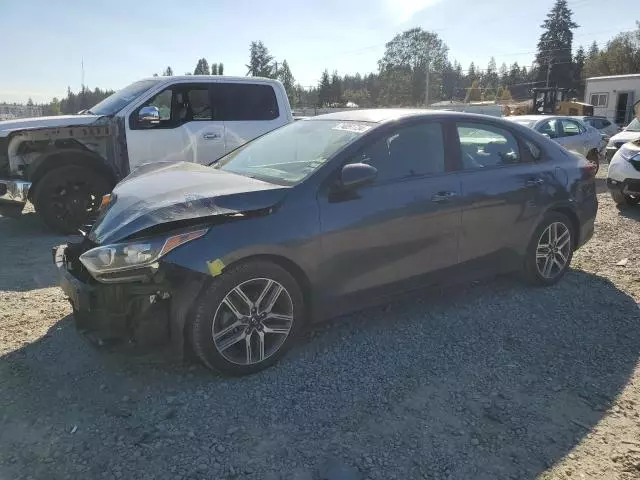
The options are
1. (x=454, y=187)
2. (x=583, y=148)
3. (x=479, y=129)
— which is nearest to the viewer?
(x=454, y=187)

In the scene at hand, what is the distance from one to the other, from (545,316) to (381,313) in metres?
1.36

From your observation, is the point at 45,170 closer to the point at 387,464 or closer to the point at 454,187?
the point at 454,187

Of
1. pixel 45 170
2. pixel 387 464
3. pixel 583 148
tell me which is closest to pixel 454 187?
pixel 387 464

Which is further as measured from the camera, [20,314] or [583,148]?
[583,148]

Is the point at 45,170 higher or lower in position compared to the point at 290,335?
higher

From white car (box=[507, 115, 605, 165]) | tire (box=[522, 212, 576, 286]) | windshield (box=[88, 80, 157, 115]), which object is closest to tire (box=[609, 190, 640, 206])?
white car (box=[507, 115, 605, 165])

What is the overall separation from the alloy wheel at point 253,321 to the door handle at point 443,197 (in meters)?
1.42

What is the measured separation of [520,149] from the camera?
4.75 m

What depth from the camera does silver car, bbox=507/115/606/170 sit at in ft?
A: 41.2

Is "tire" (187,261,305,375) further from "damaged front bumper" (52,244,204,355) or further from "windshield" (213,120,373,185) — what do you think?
"windshield" (213,120,373,185)

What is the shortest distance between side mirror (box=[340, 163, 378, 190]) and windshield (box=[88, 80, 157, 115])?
4.90 metres

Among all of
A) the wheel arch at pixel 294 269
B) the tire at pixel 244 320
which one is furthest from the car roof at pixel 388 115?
the tire at pixel 244 320

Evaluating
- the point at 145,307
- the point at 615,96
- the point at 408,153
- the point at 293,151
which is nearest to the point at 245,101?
the point at 293,151

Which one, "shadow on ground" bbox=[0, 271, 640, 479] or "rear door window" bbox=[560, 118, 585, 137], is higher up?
"rear door window" bbox=[560, 118, 585, 137]
